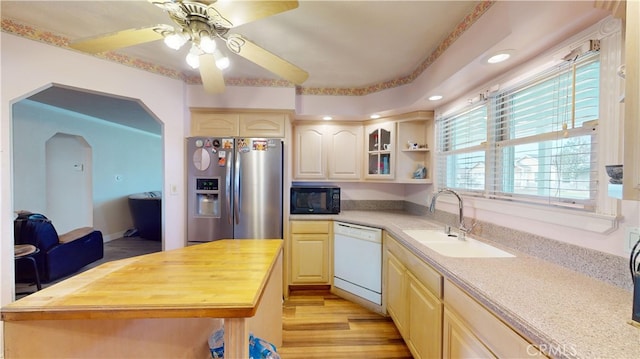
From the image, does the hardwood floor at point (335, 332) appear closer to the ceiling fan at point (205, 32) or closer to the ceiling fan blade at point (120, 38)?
the ceiling fan at point (205, 32)

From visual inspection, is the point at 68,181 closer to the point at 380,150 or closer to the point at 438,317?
the point at 380,150

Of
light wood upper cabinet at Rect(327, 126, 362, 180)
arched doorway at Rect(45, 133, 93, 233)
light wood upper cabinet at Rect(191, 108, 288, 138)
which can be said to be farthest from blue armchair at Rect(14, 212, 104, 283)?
light wood upper cabinet at Rect(327, 126, 362, 180)

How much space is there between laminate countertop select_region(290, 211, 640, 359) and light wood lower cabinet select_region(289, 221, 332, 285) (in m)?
1.49

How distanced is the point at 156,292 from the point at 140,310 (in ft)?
0.29

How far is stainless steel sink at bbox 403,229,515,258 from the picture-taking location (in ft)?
5.16

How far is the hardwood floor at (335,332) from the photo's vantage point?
6.12ft

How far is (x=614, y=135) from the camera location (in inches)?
40.9

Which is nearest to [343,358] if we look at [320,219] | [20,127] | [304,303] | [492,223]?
[304,303]

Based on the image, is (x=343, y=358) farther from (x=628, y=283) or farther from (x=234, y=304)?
(x=628, y=283)

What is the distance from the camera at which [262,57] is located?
1.37 metres

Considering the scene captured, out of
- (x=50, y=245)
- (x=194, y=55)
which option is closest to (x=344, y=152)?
(x=194, y=55)

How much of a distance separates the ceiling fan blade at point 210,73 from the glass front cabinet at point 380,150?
73.3 inches

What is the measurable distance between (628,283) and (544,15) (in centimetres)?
118

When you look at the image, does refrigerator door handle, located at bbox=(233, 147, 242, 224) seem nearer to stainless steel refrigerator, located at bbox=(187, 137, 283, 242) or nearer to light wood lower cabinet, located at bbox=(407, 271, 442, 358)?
stainless steel refrigerator, located at bbox=(187, 137, 283, 242)
